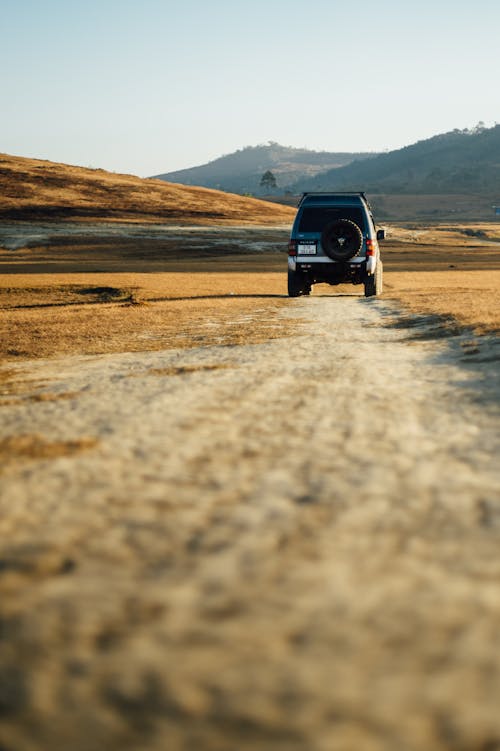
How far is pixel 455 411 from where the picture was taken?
524 centimetres

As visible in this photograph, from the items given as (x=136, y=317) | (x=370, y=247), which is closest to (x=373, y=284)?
(x=370, y=247)

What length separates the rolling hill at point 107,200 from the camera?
6588 cm

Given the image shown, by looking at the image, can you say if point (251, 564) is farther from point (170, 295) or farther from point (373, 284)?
point (170, 295)

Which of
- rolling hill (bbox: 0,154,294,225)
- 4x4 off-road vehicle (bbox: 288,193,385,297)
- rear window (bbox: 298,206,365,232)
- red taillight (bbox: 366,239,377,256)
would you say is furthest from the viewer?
rolling hill (bbox: 0,154,294,225)

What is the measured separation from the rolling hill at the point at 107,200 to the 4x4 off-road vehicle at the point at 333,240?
49.4 metres

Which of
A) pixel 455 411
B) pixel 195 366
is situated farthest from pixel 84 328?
pixel 455 411

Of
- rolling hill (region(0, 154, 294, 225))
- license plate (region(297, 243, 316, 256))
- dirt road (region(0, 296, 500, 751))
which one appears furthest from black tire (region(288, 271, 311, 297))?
rolling hill (region(0, 154, 294, 225))

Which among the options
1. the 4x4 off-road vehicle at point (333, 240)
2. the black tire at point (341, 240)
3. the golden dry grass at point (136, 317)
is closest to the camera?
the golden dry grass at point (136, 317)

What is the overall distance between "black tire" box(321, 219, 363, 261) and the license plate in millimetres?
317

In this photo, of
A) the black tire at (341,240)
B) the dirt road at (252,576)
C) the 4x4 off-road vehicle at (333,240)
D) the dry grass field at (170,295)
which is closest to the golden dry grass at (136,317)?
the dry grass field at (170,295)

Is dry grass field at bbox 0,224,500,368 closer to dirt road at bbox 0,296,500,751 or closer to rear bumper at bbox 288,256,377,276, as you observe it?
rear bumper at bbox 288,256,377,276

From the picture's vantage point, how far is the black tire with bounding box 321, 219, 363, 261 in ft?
51.0

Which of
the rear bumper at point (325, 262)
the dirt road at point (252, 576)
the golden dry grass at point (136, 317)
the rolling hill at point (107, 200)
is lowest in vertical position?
the dirt road at point (252, 576)

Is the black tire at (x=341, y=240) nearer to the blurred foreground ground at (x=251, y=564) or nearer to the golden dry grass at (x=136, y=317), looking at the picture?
the golden dry grass at (x=136, y=317)
